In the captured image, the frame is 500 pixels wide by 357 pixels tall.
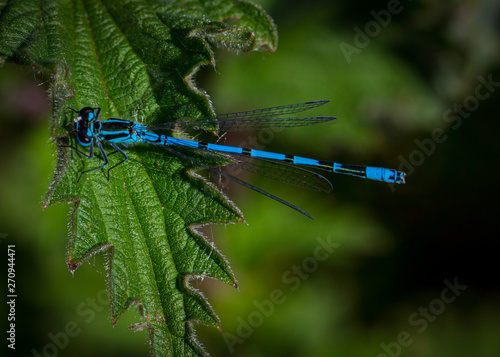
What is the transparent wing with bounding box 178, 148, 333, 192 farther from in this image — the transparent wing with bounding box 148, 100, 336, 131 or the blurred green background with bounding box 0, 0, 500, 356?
the blurred green background with bounding box 0, 0, 500, 356

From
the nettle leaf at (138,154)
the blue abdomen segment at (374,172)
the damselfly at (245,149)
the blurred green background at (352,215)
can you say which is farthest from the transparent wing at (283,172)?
the nettle leaf at (138,154)

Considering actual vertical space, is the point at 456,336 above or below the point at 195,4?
below

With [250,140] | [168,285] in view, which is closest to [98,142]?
[168,285]

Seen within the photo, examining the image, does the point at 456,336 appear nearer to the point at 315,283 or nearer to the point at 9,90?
the point at 315,283

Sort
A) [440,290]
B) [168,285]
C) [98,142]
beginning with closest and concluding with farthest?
1. [168,285]
2. [98,142]
3. [440,290]

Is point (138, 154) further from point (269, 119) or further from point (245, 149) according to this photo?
point (269, 119)

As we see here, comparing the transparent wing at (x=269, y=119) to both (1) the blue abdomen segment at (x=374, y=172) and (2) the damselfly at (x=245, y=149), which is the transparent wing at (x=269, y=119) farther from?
(1) the blue abdomen segment at (x=374, y=172)

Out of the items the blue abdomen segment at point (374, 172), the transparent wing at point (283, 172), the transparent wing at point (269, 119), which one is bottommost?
the blue abdomen segment at point (374, 172)
